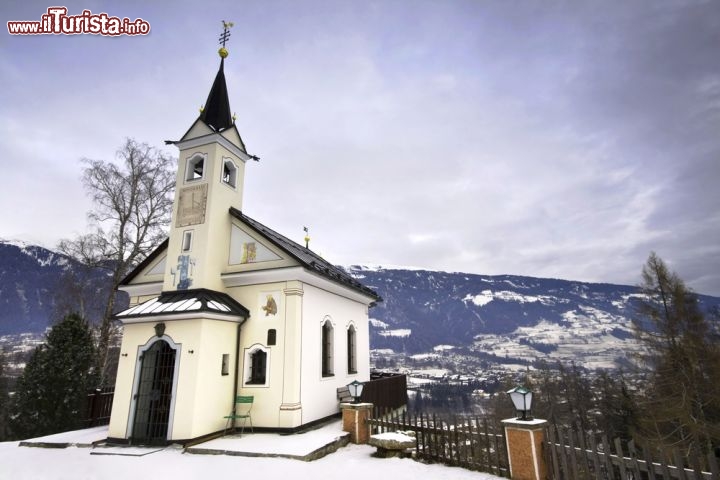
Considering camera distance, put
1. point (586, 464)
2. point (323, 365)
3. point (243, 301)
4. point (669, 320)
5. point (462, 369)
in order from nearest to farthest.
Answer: point (586, 464) → point (243, 301) → point (323, 365) → point (669, 320) → point (462, 369)

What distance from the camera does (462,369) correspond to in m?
190

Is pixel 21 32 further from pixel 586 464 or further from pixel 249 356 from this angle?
pixel 586 464

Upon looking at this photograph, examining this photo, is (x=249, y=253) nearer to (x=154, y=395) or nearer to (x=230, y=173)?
(x=230, y=173)

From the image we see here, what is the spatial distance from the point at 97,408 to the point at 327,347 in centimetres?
970

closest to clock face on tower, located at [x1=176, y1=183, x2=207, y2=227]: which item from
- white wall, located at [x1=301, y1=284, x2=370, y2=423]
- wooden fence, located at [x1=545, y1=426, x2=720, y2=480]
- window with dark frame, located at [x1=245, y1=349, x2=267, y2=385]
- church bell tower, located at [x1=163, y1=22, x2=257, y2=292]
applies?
church bell tower, located at [x1=163, y1=22, x2=257, y2=292]

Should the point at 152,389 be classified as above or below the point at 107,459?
above

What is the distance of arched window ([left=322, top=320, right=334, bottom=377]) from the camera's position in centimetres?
1566

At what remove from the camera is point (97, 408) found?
1578 cm

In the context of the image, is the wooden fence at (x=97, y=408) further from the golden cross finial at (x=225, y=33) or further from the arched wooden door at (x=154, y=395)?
the golden cross finial at (x=225, y=33)

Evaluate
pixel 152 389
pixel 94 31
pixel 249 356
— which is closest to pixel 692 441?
pixel 249 356

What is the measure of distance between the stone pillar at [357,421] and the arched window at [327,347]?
3565 mm

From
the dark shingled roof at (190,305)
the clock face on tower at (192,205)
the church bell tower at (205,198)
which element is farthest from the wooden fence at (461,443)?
the clock face on tower at (192,205)

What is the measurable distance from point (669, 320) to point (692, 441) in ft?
21.0

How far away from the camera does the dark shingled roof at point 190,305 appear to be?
1241 cm
